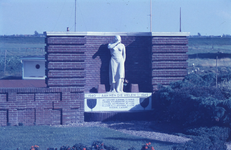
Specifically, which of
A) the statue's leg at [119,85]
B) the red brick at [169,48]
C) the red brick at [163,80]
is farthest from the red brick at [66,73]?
the red brick at [169,48]

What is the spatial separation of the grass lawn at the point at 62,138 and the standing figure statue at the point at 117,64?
7.58 feet

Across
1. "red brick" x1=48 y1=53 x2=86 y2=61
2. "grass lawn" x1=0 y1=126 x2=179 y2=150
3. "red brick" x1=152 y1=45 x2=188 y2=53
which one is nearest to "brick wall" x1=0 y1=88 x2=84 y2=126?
"grass lawn" x1=0 y1=126 x2=179 y2=150

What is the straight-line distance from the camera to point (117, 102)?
34.2 feet

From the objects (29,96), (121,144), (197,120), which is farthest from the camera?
(29,96)

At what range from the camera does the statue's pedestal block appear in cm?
1022

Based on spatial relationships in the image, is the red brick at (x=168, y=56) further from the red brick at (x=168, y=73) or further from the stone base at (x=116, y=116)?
the stone base at (x=116, y=116)

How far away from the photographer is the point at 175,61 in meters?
10.6

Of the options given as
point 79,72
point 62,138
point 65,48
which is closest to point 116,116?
point 79,72

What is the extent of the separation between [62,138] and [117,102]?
3.49 metres

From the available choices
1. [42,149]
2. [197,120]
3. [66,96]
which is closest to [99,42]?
[66,96]

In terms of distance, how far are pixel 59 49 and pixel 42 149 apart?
14.7ft

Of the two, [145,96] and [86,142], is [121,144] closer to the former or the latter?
[86,142]

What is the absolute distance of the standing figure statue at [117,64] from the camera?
10.4m

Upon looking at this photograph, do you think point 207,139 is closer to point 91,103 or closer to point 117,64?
point 91,103
